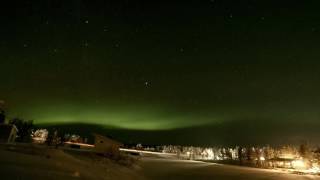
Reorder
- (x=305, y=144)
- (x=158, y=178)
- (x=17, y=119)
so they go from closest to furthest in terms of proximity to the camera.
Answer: (x=158, y=178) → (x=17, y=119) → (x=305, y=144)

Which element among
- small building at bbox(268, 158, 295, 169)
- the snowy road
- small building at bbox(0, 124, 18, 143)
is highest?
small building at bbox(0, 124, 18, 143)

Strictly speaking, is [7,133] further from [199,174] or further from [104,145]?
[199,174]

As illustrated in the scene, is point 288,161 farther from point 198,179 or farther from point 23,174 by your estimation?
Result: point 23,174

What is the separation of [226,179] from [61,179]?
16.8 meters

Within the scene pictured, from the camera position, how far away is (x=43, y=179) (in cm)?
1066

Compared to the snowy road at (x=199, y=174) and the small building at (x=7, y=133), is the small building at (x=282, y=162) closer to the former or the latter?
the snowy road at (x=199, y=174)

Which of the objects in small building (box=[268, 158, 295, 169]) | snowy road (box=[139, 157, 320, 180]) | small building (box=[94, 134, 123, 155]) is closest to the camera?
snowy road (box=[139, 157, 320, 180])

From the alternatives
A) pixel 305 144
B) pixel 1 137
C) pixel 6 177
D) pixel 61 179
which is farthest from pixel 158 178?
pixel 305 144

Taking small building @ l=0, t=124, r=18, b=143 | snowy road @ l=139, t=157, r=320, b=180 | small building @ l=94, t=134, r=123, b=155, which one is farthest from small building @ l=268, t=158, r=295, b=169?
small building @ l=0, t=124, r=18, b=143

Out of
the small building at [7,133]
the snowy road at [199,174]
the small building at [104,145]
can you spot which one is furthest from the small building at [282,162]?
the small building at [7,133]

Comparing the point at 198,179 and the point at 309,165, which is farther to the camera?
the point at 309,165

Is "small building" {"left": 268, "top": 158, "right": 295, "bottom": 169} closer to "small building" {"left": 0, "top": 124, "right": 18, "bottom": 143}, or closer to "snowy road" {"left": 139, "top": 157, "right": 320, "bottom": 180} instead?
"snowy road" {"left": 139, "top": 157, "right": 320, "bottom": 180}

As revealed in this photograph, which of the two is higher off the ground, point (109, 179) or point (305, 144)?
point (305, 144)

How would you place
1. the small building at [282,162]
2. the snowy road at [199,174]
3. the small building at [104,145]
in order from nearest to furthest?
the snowy road at [199,174] < the small building at [104,145] < the small building at [282,162]
